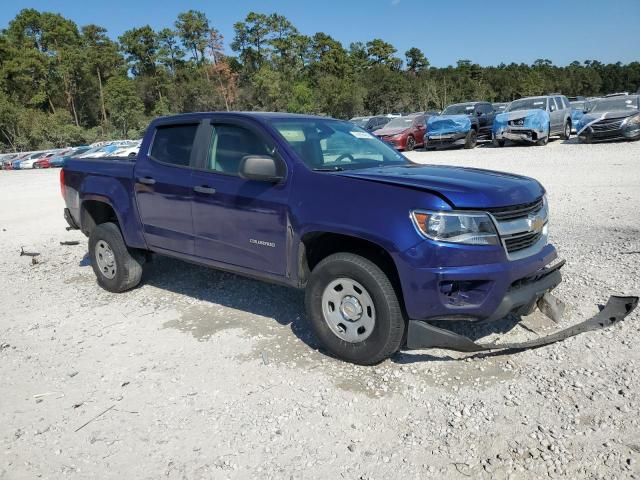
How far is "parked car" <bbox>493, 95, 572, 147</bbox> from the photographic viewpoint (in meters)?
18.6

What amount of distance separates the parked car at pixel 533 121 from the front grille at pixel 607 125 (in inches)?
61.7

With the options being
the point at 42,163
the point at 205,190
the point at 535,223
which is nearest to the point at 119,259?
the point at 205,190

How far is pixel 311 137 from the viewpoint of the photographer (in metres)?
4.55

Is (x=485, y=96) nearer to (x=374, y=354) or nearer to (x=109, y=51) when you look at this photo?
(x=109, y=51)

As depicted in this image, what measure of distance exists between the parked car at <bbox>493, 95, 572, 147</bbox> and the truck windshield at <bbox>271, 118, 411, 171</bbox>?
50.4 ft

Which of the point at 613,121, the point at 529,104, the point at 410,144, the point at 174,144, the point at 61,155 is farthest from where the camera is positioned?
the point at 61,155

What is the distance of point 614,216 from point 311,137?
222 inches

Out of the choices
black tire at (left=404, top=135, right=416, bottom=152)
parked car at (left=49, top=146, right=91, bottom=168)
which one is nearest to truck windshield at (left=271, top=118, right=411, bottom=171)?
black tire at (left=404, top=135, right=416, bottom=152)

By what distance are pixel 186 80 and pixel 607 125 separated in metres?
67.7

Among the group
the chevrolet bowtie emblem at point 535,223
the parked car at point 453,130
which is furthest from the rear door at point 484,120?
the chevrolet bowtie emblem at point 535,223

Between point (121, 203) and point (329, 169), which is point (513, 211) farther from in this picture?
point (121, 203)

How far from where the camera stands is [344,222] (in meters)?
3.68

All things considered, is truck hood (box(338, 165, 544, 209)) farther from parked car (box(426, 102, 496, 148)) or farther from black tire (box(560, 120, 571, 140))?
black tire (box(560, 120, 571, 140))

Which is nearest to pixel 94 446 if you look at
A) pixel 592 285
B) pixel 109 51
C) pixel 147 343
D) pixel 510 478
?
pixel 147 343
